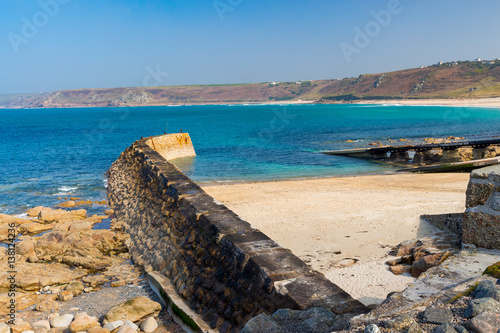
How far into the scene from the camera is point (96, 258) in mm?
9734

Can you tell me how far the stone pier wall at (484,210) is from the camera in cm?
539

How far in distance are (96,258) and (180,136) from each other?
75.3ft

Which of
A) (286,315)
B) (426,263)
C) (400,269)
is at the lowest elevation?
(400,269)

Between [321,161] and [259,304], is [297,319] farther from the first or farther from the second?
[321,161]

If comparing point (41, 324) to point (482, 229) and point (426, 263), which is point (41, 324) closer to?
point (426, 263)

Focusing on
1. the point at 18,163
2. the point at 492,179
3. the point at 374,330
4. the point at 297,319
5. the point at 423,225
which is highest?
the point at 492,179

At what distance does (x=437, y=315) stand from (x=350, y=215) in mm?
9221

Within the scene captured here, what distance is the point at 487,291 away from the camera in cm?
299

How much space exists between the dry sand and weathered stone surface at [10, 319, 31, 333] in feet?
17.1

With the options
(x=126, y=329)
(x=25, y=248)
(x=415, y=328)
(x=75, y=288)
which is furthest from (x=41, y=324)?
(x=415, y=328)

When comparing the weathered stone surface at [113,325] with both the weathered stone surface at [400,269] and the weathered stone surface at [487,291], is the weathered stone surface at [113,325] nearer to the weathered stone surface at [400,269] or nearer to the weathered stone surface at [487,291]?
the weathered stone surface at [400,269]

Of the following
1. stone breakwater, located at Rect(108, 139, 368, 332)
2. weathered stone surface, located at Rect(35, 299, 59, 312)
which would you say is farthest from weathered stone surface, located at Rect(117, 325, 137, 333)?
weathered stone surface, located at Rect(35, 299, 59, 312)

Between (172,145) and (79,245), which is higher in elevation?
(172,145)

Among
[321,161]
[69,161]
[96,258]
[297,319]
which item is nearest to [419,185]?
[321,161]
